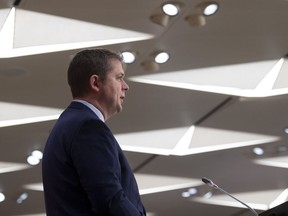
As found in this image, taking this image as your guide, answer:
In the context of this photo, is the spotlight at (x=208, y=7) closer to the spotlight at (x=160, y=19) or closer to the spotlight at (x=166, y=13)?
the spotlight at (x=166, y=13)

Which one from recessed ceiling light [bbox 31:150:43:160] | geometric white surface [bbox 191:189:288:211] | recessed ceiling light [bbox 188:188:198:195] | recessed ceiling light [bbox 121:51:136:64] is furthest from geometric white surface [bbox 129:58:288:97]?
geometric white surface [bbox 191:189:288:211]

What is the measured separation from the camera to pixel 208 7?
8234mm

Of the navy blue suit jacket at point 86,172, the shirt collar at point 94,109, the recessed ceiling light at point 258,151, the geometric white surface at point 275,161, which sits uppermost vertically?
the geometric white surface at point 275,161

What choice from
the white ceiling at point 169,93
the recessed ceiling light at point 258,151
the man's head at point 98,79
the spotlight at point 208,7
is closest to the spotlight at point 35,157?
the white ceiling at point 169,93

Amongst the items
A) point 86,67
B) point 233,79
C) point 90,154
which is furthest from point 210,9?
point 90,154

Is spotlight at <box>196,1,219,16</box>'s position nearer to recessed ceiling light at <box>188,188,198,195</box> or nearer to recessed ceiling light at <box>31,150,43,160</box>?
recessed ceiling light at <box>31,150,43,160</box>

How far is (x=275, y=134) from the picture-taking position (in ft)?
40.9

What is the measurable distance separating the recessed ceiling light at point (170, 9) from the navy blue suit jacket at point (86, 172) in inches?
207

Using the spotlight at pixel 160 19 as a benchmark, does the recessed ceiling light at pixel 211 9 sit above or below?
below

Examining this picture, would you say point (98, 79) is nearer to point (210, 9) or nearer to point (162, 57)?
point (210, 9)

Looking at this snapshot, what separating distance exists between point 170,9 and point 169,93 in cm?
237

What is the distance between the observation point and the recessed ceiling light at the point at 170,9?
26.8ft

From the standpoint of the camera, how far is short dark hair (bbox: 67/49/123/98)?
3018mm

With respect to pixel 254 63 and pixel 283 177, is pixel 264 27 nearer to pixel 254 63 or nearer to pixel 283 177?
pixel 254 63
